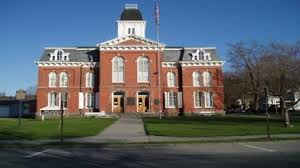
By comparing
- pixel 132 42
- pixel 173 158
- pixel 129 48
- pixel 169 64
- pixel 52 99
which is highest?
pixel 132 42

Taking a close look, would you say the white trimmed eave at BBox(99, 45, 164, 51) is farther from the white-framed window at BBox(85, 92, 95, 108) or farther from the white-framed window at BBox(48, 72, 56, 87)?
the white-framed window at BBox(48, 72, 56, 87)

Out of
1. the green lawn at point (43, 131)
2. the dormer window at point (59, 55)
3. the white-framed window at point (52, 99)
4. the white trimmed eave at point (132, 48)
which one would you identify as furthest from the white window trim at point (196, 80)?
the green lawn at point (43, 131)

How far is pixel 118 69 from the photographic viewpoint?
42.4 meters

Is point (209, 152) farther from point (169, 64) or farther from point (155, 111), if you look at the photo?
point (169, 64)

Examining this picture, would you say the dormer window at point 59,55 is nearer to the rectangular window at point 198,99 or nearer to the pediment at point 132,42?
the pediment at point 132,42

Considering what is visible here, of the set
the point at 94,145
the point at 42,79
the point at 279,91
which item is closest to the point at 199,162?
the point at 94,145

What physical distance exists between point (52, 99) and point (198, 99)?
22106 millimetres

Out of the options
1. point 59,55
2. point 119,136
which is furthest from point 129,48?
point 119,136

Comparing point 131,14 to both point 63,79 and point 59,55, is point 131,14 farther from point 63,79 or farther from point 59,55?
point 63,79

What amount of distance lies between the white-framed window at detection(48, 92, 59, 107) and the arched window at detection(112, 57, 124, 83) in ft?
31.8

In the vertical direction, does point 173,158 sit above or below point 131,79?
below

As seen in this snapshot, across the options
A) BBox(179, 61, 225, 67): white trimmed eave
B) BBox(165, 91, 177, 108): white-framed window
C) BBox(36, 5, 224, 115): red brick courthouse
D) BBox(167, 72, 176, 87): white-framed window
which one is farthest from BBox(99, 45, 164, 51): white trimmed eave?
BBox(165, 91, 177, 108): white-framed window

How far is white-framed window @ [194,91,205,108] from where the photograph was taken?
144ft

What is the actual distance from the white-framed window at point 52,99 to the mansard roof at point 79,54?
5651mm
